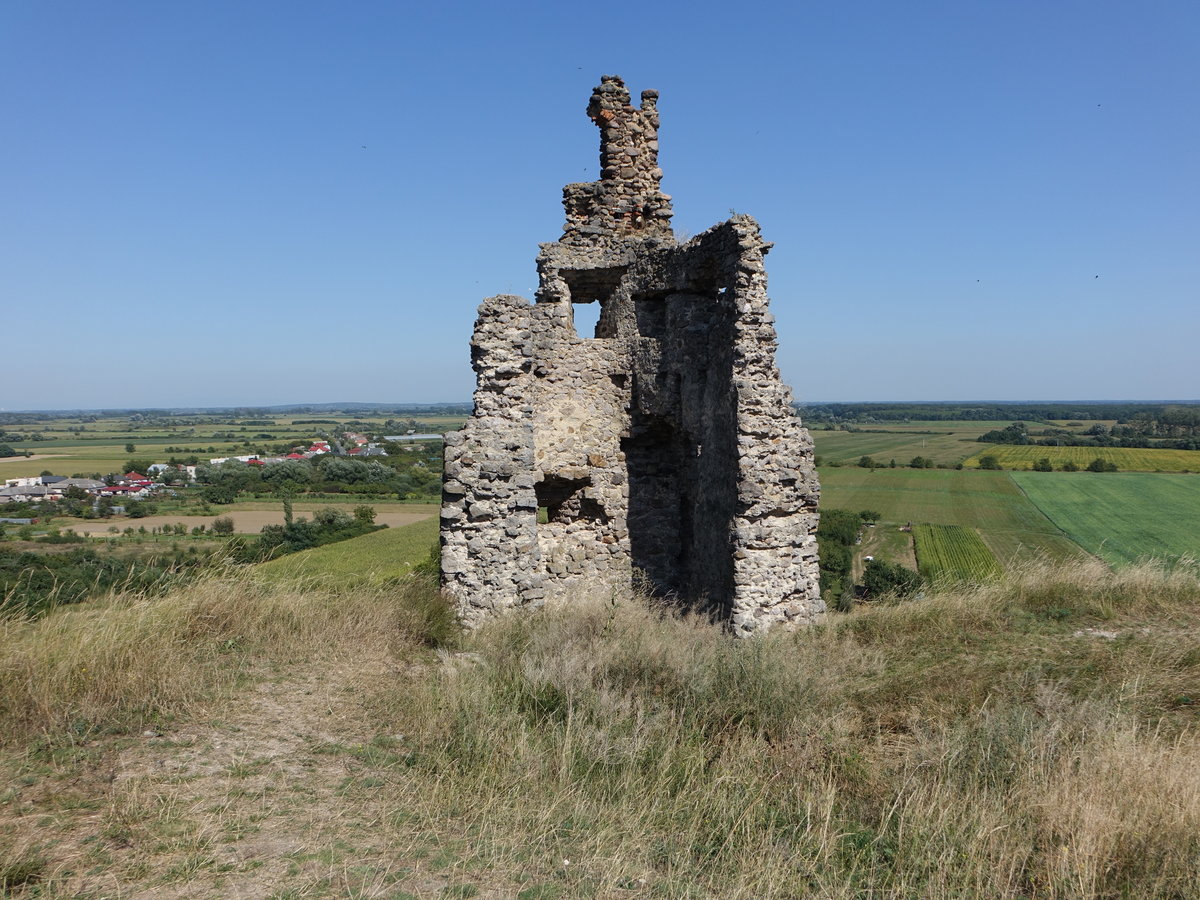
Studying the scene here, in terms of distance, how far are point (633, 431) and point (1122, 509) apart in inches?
1355

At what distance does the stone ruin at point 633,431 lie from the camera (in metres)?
7.05

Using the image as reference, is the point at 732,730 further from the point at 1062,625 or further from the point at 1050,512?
the point at 1050,512

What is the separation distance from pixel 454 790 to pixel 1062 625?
19.7ft

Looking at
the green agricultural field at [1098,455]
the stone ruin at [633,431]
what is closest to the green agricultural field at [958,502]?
the green agricultural field at [1098,455]

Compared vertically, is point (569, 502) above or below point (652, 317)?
below

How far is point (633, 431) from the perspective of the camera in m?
8.53

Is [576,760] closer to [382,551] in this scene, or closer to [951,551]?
[382,551]

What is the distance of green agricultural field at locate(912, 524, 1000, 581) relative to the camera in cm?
2428

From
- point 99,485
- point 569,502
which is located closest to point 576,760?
point 569,502

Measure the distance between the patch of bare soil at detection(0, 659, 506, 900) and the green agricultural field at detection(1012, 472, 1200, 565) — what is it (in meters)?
22.9

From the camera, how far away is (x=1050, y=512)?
113 feet

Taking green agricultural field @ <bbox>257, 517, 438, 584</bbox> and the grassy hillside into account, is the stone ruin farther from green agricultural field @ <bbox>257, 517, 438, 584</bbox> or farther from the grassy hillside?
green agricultural field @ <bbox>257, 517, 438, 584</bbox>

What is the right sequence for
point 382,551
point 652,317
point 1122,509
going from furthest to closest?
point 1122,509 < point 382,551 < point 652,317

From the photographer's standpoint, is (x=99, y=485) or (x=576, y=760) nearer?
(x=576, y=760)
